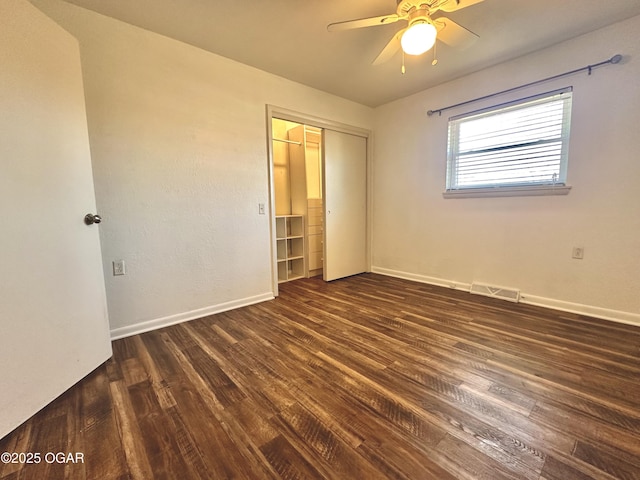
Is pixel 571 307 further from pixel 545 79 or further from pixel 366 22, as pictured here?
pixel 366 22

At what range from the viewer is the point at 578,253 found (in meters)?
2.44

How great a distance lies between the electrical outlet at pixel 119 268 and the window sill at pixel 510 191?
11.1ft

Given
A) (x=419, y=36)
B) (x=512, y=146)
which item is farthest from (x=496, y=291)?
(x=419, y=36)

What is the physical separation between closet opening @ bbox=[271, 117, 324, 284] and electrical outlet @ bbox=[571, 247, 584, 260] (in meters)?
2.67

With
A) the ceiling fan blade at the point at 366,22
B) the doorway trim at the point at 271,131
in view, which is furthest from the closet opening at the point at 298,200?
the ceiling fan blade at the point at 366,22

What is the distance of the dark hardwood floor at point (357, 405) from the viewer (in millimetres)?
1038

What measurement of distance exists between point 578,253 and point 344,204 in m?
2.51

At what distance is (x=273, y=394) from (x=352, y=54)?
2.80 metres

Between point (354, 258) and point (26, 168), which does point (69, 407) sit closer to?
point (26, 168)

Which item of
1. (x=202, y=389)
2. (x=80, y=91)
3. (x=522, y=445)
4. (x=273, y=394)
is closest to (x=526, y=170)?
(x=522, y=445)

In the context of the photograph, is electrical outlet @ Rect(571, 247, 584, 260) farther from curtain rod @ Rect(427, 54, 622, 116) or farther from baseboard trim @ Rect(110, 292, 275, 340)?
baseboard trim @ Rect(110, 292, 275, 340)

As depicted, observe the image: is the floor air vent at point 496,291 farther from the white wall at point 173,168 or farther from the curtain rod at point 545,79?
the white wall at point 173,168

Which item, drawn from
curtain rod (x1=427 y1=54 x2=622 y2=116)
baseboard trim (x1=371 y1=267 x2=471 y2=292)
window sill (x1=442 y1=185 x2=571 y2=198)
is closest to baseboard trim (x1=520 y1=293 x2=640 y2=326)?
baseboard trim (x1=371 y1=267 x2=471 y2=292)

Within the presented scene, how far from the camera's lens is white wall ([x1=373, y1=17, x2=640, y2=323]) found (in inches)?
86.0
